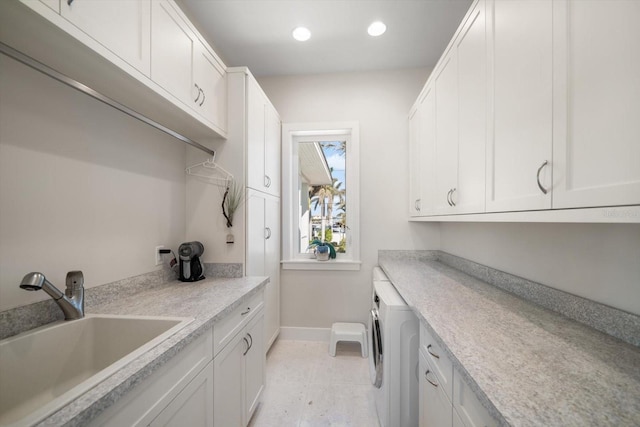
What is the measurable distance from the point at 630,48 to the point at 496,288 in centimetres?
130

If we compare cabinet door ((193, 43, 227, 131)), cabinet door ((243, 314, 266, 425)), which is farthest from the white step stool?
cabinet door ((193, 43, 227, 131))

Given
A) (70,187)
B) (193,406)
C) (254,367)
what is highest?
(70,187)

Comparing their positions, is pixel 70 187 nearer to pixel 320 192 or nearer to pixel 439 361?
pixel 439 361

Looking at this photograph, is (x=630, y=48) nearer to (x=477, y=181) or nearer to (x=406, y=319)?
(x=477, y=181)

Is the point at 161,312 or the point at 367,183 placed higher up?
the point at 367,183

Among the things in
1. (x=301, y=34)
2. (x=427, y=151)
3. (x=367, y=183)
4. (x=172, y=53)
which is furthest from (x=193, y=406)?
(x=301, y=34)

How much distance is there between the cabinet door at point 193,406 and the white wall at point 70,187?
2.22 feet

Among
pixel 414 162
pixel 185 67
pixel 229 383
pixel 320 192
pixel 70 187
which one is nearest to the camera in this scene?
pixel 70 187

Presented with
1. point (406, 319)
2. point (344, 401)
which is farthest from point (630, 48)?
point (344, 401)

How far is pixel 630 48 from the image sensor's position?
579mm

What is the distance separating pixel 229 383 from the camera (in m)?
1.21

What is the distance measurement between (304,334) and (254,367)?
1151 millimetres

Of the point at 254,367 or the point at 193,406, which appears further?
the point at 254,367

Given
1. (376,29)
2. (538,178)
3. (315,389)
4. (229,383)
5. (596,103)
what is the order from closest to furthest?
1. (596,103)
2. (538,178)
3. (229,383)
4. (315,389)
5. (376,29)
